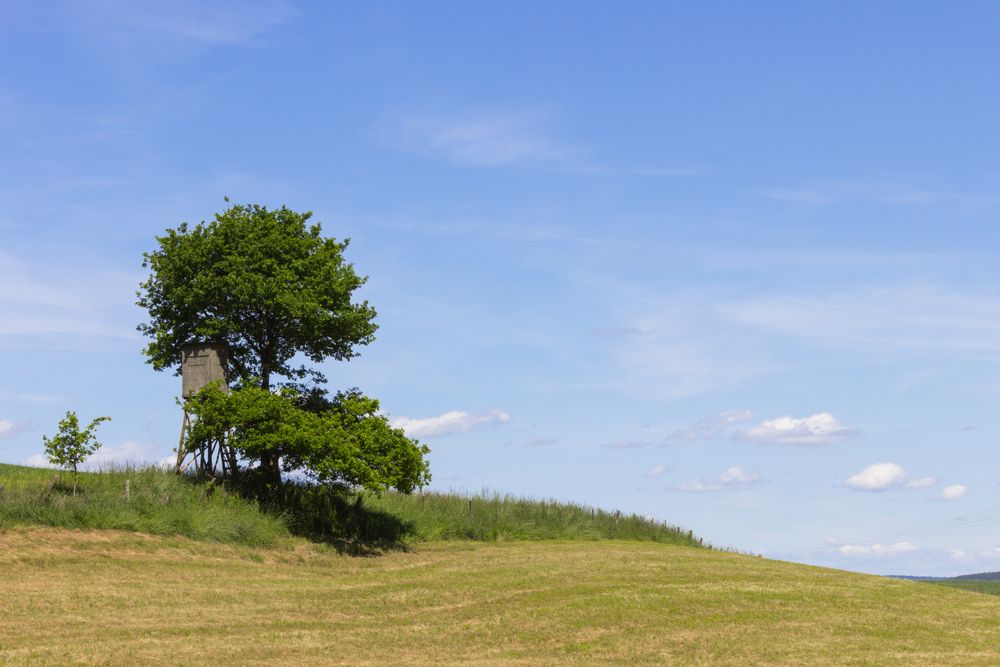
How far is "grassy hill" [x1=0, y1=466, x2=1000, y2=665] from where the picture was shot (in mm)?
25359

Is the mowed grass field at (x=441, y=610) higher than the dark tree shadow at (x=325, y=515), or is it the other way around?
the dark tree shadow at (x=325, y=515)

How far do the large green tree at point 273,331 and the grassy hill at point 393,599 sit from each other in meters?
3.32

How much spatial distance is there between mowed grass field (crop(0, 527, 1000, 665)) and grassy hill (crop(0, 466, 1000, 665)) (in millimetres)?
92

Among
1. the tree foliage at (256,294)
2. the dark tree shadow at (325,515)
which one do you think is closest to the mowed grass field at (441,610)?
the dark tree shadow at (325,515)

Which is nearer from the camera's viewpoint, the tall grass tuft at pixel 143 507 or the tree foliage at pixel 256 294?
the tall grass tuft at pixel 143 507

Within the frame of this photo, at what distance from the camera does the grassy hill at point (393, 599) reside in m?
25.4

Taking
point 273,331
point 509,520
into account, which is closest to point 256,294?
point 273,331

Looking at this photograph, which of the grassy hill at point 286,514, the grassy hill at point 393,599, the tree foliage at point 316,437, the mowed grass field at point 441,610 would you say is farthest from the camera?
the tree foliage at point 316,437

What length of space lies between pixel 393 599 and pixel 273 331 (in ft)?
59.8

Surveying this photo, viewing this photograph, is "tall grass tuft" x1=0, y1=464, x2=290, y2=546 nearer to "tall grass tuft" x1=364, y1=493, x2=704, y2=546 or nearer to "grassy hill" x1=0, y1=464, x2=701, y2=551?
"grassy hill" x1=0, y1=464, x2=701, y2=551

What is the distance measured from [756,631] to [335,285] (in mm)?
25848

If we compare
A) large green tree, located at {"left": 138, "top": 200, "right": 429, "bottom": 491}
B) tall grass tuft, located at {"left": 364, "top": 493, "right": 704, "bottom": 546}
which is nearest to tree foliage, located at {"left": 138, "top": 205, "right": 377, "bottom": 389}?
large green tree, located at {"left": 138, "top": 200, "right": 429, "bottom": 491}

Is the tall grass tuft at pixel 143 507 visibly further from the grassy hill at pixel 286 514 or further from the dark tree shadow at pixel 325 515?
the dark tree shadow at pixel 325 515

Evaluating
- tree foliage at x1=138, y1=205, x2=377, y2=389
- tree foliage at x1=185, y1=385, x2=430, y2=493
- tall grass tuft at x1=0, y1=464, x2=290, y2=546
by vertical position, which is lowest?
tall grass tuft at x1=0, y1=464, x2=290, y2=546
